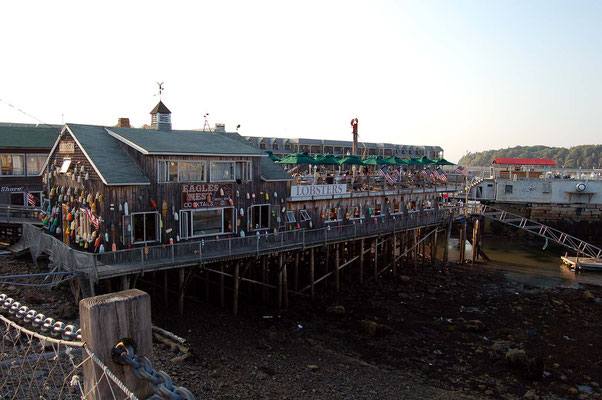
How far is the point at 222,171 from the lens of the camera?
23.5 metres

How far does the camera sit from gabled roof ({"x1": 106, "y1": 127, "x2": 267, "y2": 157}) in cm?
2147

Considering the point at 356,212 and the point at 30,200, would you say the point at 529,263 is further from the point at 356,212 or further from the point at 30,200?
the point at 30,200

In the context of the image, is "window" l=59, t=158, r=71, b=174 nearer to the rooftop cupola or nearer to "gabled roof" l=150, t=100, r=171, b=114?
the rooftop cupola

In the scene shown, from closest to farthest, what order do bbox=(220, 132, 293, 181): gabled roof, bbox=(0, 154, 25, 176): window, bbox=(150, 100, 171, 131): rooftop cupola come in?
1. bbox=(220, 132, 293, 181): gabled roof
2. bbox=(150, 100, 171, 131): rooftop cupola
3. bbox=(0, 154, 25, 176): window

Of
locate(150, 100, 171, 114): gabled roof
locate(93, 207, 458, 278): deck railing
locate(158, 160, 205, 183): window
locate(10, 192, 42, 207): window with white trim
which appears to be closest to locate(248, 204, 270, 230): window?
locate(93, 207, 458, 278): deck railing

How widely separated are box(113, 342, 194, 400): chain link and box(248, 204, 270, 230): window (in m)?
21.6

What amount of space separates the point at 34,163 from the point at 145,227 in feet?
57.9

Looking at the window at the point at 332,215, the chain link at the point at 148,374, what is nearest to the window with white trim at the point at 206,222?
the window at the point at 332,215

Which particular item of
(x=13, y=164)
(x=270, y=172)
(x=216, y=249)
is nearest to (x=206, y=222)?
(x=216, y=249)

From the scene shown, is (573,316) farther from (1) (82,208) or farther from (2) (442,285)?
(1) (82,208)

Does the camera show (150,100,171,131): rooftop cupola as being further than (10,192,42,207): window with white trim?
No

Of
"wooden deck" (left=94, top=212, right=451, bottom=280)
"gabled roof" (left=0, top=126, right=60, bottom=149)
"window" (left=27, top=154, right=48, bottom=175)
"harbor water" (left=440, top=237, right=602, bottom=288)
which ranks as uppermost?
"gabled roof" (left=0, top=126, right=60, bottom=149)

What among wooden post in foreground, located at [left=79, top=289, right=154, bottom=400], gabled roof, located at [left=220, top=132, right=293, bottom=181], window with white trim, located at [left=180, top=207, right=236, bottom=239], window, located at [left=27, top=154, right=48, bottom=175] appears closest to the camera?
wooden post in foreground, located at [left=79, top=289, right=154, bottom=400]

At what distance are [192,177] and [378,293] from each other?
1348cm
